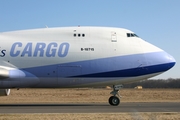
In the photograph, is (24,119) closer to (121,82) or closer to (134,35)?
(121,82)

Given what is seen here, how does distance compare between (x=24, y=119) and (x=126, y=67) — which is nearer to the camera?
(x=24, y=119)

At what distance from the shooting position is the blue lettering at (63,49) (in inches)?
933

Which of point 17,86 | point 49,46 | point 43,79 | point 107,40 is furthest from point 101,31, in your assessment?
point 17,86

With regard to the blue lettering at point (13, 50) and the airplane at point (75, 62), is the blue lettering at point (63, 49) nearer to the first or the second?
the airplane at point (75, 62)

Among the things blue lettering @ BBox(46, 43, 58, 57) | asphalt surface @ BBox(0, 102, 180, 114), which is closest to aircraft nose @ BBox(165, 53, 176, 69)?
asphalt surface @ BBox(0, 102, 180, 114)

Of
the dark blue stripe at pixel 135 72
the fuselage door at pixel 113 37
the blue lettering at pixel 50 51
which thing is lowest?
the dark blue stripe at pixel 135 72

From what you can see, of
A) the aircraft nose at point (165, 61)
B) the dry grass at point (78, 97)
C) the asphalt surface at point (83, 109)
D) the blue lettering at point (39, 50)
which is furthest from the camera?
the dry grass at point (78, 97)

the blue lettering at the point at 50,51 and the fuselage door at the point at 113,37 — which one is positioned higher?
the fuselage door at the point at 113,37

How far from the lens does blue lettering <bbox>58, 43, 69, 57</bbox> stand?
77.8 feet

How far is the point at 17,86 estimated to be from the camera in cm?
2381

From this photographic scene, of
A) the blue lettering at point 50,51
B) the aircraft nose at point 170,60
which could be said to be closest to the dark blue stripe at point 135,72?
the aircraft nose at point 170,60

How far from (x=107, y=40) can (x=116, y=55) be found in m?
1.52

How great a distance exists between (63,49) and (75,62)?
4.61 ft

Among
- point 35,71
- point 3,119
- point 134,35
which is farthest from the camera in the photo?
point 134,35
